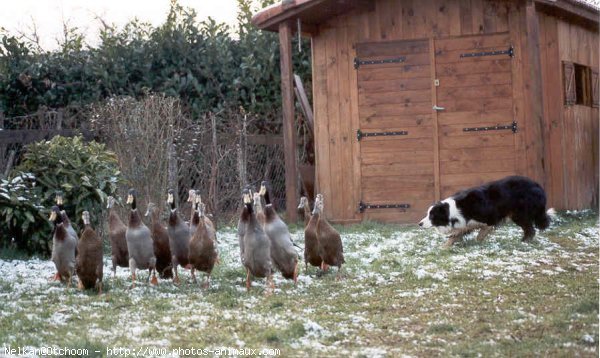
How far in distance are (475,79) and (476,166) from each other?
50.4 inches

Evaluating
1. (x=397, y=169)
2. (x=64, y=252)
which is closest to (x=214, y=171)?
(x=397, y=169)

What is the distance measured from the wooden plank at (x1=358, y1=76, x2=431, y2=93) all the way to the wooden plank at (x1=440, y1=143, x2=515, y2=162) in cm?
106

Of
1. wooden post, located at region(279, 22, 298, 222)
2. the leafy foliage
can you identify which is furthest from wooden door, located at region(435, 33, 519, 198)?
the leafy foliage

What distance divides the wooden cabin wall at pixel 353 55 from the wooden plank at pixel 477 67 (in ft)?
0.66

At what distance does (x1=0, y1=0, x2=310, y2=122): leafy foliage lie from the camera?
690 inches

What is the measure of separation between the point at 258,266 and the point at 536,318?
2650mm

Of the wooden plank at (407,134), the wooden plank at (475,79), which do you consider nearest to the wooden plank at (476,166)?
the wooden plank at (407,134)

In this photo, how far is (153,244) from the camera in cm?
944

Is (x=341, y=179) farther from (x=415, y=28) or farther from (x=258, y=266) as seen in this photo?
(x=258, y=266)

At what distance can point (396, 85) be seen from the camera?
49.2ft

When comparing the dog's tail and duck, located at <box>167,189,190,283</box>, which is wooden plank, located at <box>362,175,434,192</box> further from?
duck, located at <box>167,189,190,283</box>

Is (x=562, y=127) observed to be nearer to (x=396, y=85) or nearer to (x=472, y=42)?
(x=472, y=42)

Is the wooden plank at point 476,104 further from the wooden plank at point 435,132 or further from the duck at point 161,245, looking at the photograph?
the duck at point 161,245

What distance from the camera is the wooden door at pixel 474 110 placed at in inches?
578
